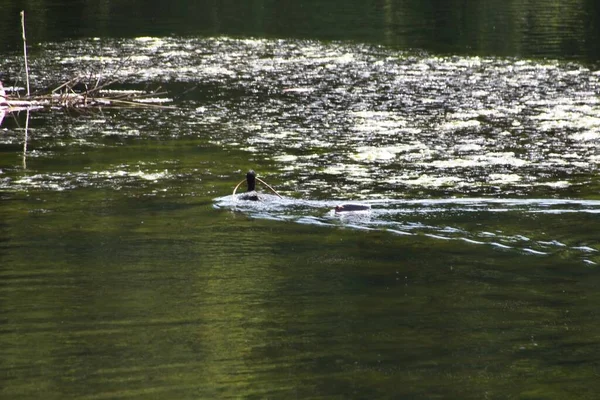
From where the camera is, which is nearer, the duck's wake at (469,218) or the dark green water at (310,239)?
the dark green water at (310,239)

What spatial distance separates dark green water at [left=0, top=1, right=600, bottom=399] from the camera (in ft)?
27.0

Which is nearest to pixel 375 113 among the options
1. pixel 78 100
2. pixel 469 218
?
pixel 78 100

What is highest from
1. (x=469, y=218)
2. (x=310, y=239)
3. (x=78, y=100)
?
(x=78, y=100)

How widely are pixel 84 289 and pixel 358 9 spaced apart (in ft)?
109

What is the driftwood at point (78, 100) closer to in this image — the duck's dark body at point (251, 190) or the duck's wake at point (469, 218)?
the duck's dark body at point (251, 190)

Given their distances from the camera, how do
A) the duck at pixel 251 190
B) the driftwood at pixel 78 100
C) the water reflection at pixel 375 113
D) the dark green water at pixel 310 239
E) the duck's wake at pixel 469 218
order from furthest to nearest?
the driftwood at pixel 78 100 < the water reflection at pixel 375 113 < the duck at pixel 251 190 < the duck's wake at pixel 469 218 < the dark green water at pixel 310 239

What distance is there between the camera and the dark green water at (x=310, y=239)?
823cm

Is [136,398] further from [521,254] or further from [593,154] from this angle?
[593,154]

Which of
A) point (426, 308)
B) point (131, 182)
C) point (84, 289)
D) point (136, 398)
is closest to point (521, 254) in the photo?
point (426, 308)

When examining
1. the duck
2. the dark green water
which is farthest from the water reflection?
the duck

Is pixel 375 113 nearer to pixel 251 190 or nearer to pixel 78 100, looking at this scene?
pixel 78 100

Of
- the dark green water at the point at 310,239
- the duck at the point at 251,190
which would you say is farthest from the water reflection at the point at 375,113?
the duck at the point at 251,190

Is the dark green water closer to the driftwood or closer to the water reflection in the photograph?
the water reflection

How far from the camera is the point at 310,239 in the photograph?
12055 millimetres
